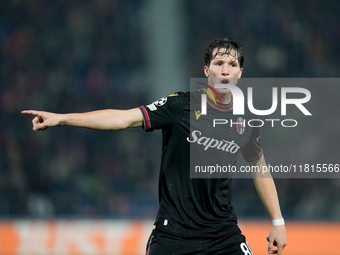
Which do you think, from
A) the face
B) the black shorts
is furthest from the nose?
the black shorts

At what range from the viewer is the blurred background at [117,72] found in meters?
8.25

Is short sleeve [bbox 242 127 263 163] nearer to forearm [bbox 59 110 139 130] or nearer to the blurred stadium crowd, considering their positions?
forearm [bbox 59 110 139 130]

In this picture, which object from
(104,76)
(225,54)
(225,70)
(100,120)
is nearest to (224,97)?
(225,70)

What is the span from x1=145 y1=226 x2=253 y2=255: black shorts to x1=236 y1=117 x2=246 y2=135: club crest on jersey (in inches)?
25.2

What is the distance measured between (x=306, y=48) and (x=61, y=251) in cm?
564

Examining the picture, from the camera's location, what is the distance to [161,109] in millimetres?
3285

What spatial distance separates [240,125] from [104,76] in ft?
21.7

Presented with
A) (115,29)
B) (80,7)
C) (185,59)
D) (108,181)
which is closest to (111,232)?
(108,181)

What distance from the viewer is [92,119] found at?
2.98 metres

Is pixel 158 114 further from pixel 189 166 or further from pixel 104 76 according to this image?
pixel 104 76

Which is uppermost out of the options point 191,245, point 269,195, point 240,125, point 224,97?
point 224,97

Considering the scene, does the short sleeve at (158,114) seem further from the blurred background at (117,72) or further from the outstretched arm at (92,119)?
the blurred background at (117,72)

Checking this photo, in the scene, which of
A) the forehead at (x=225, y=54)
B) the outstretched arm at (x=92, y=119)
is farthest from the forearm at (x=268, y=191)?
the outstretched arm at (x=92, y=119)

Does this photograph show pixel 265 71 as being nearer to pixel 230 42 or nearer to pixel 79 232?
pixel 79 232
